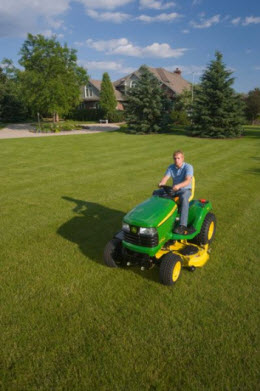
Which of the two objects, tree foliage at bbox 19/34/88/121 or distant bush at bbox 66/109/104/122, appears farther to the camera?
distant bush at bbox 66/109/104/122

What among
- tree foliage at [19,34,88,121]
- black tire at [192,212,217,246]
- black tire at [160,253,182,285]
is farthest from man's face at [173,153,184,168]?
tree foliage at [19,34,88,121]

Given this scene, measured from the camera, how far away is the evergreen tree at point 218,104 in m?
24.1

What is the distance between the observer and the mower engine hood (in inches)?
154

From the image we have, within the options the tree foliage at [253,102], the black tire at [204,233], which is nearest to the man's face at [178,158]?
the black tire at [204,233]

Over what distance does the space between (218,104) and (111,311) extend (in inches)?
952

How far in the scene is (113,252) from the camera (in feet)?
14.3

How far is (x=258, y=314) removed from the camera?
11.6ft

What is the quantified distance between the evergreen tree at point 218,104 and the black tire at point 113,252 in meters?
22.0

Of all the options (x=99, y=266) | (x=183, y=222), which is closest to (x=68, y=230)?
(x=99, y=266)

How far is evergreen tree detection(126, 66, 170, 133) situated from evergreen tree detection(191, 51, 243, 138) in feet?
14.8

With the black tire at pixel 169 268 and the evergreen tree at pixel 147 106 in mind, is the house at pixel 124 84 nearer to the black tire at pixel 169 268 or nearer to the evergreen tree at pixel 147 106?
the evergreen tree at pixel 147 106

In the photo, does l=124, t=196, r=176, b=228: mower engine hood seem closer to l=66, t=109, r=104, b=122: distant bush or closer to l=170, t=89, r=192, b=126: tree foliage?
l=170, t=89, r=192, b=126: tree foliage

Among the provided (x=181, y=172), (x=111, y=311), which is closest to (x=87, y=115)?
(x=181, y=172)

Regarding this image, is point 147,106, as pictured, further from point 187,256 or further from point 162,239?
point 162,239
